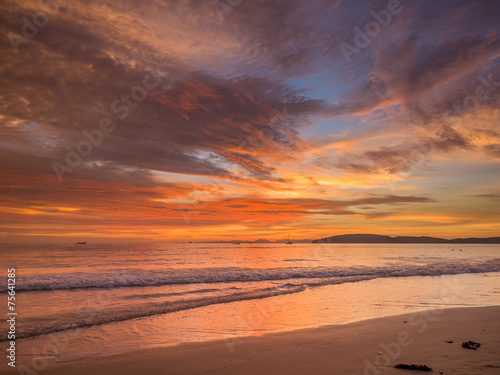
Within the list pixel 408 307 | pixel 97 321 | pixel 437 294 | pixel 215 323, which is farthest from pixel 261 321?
pixel 437 294

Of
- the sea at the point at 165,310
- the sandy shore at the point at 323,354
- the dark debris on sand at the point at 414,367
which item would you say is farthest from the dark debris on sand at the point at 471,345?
the sea at the point at 165,310

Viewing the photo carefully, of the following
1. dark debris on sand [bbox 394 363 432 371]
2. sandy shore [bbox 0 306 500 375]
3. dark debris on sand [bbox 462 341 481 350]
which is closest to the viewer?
dark debris on sand [bbox 394 363 432 371]

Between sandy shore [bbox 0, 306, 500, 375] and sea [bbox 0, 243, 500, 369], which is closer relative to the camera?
sandy shore [bbox 0, 306, 500, 375]

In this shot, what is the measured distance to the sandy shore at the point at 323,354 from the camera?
22.0 feet

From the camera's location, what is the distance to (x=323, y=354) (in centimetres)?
767

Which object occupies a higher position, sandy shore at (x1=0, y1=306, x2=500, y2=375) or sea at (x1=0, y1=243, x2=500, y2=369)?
sandy shore at (x1=0, y1=306, x2=500, y2=375)

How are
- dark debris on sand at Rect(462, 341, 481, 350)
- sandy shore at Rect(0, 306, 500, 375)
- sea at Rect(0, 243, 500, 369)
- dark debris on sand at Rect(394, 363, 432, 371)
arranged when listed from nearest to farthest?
dark debris on sand at Rect(394, 363, 432, 371) < sandy shore at Rect(0, 306, 500, 375) < dark debris on sand at Rect(462, 341, 481, 350) < sea at Rect(0, 243, 500, 369)

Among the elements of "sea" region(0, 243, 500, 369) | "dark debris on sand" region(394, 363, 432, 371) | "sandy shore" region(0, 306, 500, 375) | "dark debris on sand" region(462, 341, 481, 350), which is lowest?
"sea" region(0, 243, 500, 369)

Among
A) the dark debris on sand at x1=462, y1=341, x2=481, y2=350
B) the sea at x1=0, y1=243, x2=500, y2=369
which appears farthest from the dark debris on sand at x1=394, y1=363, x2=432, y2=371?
the sea at x1=0, y1=243, x2=500, y2=369

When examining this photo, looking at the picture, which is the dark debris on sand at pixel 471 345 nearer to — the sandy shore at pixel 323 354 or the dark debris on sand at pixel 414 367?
the sandy shore at pixel 323 354

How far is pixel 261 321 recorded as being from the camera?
11.7 m

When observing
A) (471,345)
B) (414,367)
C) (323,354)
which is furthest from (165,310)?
(471,345)

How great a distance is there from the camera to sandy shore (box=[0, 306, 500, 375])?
6.69m

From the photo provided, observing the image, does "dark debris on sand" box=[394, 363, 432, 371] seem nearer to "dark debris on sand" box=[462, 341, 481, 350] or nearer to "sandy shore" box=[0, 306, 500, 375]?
"sandy shore" box=[0, 306, 500, 375]
